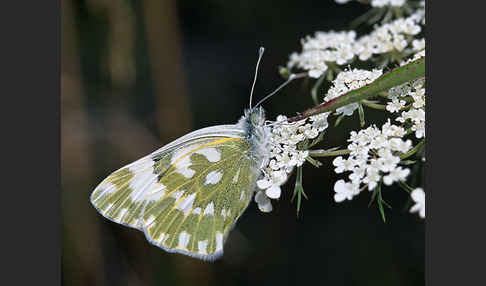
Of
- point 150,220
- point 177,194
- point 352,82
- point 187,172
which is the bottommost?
point 150,220

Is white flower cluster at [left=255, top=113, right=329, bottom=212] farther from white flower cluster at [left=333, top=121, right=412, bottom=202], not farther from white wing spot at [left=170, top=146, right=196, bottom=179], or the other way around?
white wing spot at [left=170, top=146, right=196, bottom=179]

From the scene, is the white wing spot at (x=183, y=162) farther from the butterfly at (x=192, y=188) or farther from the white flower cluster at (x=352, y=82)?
the white flower cluster at (x=352, y=82)

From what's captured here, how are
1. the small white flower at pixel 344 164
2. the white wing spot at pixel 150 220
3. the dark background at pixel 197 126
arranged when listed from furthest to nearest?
the dark background at pixel 197 126, the white wing spot at pixel 150 220, the small white flower at pixel 344 164

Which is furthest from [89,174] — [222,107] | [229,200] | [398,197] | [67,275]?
[398,197]

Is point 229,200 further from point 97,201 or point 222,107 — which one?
point 222,107

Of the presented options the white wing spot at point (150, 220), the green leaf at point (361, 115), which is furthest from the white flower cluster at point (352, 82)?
the white wing spot at point (150, 220)

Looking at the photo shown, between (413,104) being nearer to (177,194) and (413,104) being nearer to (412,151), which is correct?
(412,151)

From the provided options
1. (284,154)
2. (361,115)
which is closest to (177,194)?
(284,154)
